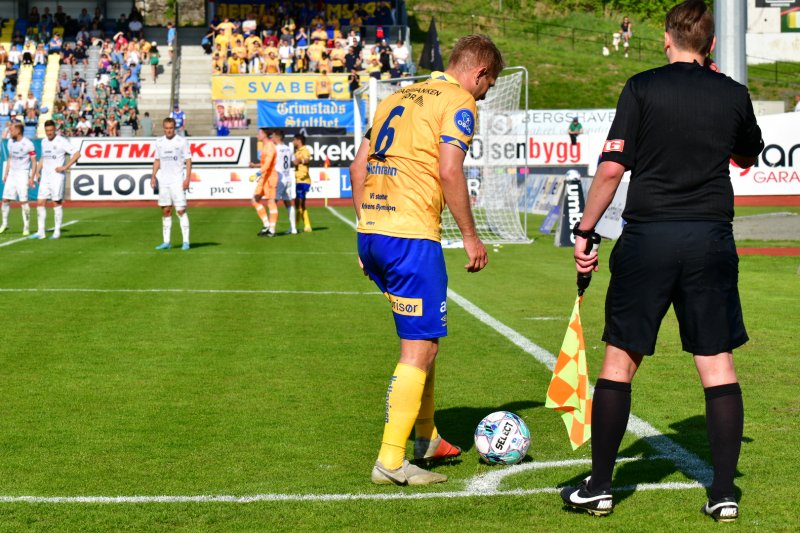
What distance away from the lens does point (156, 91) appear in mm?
48531

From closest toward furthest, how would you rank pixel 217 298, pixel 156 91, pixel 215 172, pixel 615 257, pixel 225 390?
pixel 615 257 → pixel 225 390 → pixel 217 298 → pixel 215 172 → pixel 156 91

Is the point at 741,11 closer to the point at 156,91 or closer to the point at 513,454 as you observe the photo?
the point at 513,454

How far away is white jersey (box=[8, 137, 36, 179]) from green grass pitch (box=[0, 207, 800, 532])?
9.38 meters

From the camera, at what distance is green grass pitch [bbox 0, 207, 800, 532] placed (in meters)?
5.14

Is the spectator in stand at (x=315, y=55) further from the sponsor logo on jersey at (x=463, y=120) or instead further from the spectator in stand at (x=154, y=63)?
the sponsor logo on jersey at (x=463, y=120)

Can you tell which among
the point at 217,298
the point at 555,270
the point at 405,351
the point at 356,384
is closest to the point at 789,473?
the point at 405,351

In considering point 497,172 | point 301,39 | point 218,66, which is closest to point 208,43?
point 218,66

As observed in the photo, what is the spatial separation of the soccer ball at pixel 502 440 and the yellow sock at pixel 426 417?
0.79 feet

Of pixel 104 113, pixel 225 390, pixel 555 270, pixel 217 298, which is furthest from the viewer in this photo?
pixel 104 113

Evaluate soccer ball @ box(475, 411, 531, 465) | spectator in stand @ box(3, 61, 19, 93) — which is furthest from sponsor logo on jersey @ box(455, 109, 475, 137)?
spectator in stand @ box(3, 61, 19, 93)

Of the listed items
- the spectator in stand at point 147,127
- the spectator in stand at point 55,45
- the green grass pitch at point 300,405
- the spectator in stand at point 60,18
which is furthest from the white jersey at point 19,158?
the spectator in stand at point 60,18

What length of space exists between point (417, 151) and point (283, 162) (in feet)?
64.4

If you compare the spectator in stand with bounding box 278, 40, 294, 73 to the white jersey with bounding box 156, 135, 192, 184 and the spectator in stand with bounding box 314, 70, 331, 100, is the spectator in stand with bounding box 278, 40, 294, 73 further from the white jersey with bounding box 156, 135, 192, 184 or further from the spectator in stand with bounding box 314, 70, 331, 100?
the white jersey with bounding box 156, 135, 192, 184

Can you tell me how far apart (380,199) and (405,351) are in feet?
2.47
